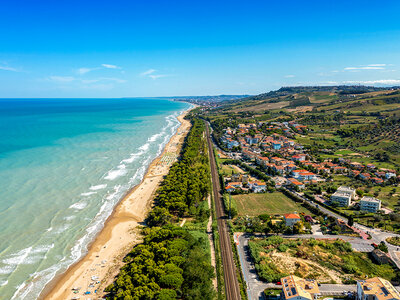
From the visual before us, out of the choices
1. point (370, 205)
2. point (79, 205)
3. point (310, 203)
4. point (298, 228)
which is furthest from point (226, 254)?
point (79, 205)

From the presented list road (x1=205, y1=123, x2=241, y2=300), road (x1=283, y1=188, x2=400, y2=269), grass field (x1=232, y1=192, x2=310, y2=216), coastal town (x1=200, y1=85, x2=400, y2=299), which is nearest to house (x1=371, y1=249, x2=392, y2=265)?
coastal town (x1=200, y1=85, x2=400, y2=299)

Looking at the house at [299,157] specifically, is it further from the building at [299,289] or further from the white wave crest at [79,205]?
the white wave crest at [79,205]

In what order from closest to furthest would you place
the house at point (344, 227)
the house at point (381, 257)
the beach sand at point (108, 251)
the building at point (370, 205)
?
1. the beach sand at point (108, 251)
2. the house at point (381, 257)
3. the house at point (344, 227)
4. the building at point (370, 205)

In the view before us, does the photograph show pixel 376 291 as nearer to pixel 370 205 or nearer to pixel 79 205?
pixel 370 205

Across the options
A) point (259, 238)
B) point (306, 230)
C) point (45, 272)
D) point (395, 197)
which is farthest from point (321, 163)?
point (45, 272)

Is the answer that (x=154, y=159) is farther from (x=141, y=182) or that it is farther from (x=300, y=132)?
(x=300, y=132)

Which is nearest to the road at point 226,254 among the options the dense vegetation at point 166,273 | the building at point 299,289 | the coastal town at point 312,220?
the coastal town at point 312,220
